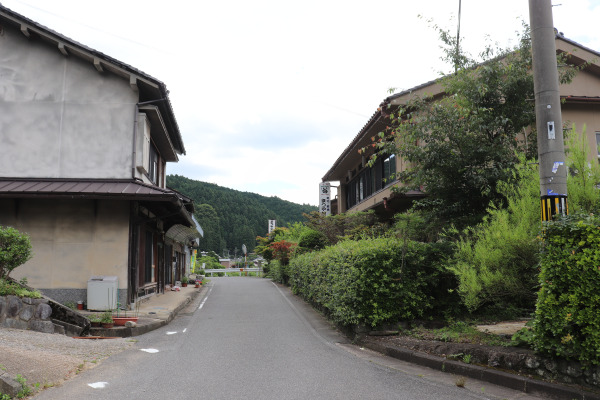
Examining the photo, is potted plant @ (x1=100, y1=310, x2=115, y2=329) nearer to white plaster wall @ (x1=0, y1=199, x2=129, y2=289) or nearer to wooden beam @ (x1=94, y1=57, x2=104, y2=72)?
white plaster wall @ (x1=0, y1=199, x2=129, y2=289)

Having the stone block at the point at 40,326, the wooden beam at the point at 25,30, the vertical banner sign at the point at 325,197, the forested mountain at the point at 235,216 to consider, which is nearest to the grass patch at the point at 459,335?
the stone block at the point at 40,326

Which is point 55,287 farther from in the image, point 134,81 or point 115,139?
point 134,81

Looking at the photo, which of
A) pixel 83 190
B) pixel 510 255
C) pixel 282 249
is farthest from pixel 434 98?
pixel 282 249

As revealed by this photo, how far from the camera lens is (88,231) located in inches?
542

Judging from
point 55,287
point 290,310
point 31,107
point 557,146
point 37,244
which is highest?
point 31,107

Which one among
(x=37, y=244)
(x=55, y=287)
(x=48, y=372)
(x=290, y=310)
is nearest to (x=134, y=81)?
(x=37, y=244)

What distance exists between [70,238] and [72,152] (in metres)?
2.62

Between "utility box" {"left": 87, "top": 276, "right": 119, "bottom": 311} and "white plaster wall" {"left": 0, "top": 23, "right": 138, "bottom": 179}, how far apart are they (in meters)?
3.21

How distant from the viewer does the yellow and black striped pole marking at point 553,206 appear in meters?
5.79

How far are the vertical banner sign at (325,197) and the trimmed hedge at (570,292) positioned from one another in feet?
77.0

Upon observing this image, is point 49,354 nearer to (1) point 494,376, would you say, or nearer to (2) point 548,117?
(1) point 494,376

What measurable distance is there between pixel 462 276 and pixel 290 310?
374 inches

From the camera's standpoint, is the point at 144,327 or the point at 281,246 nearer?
the point at 144,327

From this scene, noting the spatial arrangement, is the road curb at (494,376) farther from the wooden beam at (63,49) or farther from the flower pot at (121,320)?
the wooden beam at (63,49)
